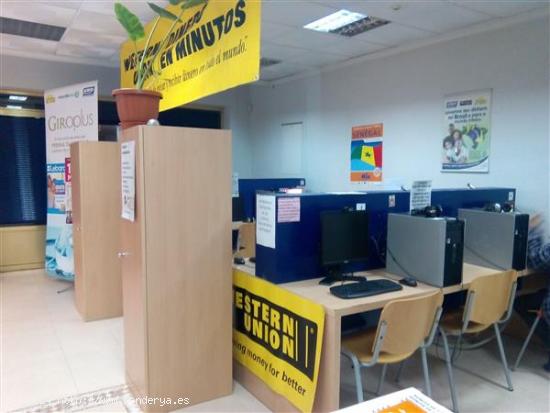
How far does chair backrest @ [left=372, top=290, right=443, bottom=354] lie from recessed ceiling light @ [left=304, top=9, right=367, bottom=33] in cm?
271

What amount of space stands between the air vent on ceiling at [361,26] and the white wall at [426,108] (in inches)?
28.3

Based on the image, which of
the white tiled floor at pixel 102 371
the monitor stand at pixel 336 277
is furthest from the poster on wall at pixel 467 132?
the monitor stand at pixel 336 277

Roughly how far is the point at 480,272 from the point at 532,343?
1.13 m

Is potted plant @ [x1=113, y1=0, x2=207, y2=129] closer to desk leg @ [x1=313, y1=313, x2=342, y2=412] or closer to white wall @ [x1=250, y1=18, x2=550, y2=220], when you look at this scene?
desk leg @ [x1=313, y1=313, x2=342, y2=412]

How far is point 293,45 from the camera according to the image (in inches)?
195

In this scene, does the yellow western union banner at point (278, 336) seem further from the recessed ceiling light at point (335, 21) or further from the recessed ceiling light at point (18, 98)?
the recessed ceiling light at point (18, 98)

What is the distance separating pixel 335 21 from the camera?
167 inches

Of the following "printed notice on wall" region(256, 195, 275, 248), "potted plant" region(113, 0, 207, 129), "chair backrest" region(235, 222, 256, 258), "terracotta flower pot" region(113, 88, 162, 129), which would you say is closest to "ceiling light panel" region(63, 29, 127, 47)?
"potted plant" region(113, 0, 207, 129)

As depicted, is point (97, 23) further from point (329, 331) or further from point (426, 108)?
point (329, 331)

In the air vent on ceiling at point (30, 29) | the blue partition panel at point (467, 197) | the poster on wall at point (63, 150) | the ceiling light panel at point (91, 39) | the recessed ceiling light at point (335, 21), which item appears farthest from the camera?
the poster on wall at point (63, 150)

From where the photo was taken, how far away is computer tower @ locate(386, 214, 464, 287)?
259cm

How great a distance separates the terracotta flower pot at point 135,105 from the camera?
2531mm

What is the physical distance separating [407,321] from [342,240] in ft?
2.05

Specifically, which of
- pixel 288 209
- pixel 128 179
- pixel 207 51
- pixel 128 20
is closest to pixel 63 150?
pixel 128 20
